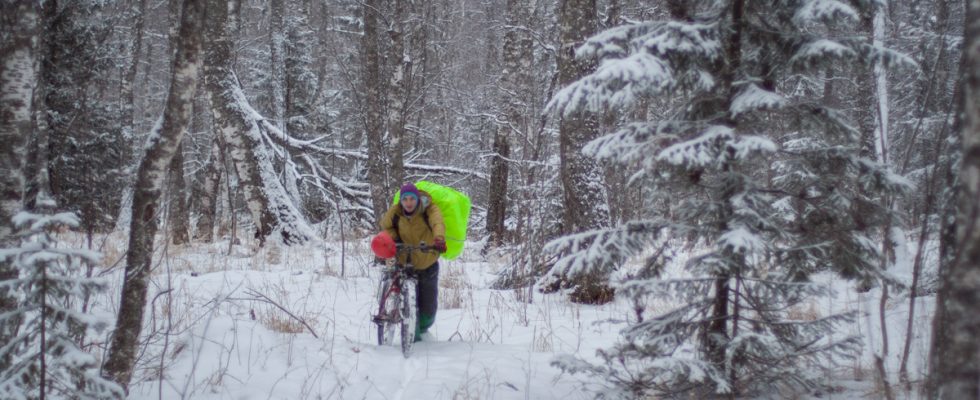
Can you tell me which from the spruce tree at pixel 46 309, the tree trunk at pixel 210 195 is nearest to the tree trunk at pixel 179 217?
the tree trunk at pixel 210 195

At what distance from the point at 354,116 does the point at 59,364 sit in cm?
1929

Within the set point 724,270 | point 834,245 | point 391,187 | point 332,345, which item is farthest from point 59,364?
point 391,187

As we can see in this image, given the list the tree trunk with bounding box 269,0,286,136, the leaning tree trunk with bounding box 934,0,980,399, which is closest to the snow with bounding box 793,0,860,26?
the leaning tree trunk with bounding box 934,0,980,399

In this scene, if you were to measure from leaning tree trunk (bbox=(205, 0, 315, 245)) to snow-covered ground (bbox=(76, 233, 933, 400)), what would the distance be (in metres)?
2.34

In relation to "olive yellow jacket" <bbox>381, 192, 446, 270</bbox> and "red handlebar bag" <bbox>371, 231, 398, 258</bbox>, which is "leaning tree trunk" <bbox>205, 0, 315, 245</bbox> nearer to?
"olive yellow jacket" <bbox>381, 192, 446, 270</bbox>

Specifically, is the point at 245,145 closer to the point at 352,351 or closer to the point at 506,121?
the point at 506,121

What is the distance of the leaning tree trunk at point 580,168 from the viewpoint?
24.0ft

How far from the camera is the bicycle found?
19.1 ft

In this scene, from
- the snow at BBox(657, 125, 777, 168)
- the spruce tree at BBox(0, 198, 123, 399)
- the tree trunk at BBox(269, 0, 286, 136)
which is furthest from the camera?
the tree trunk at BBox(269, 0, 286, 136)

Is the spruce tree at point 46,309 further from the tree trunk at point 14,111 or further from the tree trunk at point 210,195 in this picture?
the tree trunk at point 210,195

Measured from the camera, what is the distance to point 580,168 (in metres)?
7.45

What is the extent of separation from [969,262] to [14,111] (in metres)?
4.62

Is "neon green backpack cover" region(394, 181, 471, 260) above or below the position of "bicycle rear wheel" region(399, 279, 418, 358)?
above

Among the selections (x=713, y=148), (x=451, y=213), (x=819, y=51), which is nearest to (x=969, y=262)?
(x=713, y=148)
